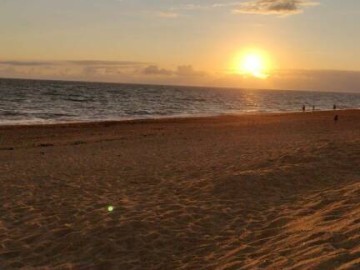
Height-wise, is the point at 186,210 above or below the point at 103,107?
above

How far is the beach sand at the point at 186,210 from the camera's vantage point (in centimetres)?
679

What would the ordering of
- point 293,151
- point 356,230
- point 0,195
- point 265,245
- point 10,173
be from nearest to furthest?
point 356,230
point 265,245
point 0,195
point 10,173
point 293,151

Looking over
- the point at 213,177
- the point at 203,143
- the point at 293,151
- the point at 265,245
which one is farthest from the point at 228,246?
the point at 203,143

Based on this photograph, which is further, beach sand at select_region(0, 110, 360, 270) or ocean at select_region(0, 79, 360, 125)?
ocean at select_region(0, 79, 360, 125)

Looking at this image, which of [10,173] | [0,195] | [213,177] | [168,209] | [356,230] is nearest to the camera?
[356,230]

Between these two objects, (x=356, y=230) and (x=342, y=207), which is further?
(x=342, y=207)

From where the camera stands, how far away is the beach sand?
6.79 metres

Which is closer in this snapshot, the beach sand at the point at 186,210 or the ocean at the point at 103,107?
the beach sand at the point at 186,210

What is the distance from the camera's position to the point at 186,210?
947cm

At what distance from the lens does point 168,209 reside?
9555 millimetres

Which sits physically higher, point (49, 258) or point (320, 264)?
point (320, 264)

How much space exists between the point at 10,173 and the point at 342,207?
9.85 meters

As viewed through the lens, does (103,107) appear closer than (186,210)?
No

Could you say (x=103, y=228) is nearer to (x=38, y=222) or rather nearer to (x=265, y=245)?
(x=38, y=222)
